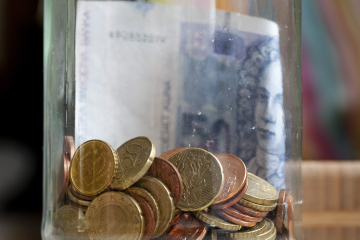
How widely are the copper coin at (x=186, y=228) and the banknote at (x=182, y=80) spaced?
63 mm

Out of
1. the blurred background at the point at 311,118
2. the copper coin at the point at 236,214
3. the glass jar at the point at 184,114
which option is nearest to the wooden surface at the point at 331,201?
the blurred background at the point at 311,118

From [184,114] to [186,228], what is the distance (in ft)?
0.36

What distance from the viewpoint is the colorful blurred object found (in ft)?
2.19

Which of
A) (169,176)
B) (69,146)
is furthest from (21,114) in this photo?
(169,176)

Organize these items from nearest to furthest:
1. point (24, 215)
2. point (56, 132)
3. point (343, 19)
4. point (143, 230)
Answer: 1. point (143, 230)
2. point (56, 132)
3. point (24, 215)
4. point (343, 19)

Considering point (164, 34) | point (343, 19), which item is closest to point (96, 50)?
point (164, 34)

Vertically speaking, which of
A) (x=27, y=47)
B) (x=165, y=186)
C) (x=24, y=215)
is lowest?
(x=24, y=215)

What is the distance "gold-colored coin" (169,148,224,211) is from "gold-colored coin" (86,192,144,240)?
0.10 feet

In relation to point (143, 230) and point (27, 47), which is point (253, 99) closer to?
point (143, 230)

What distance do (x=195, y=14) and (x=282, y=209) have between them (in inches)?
7.1

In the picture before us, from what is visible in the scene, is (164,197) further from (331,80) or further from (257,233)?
(331,80)

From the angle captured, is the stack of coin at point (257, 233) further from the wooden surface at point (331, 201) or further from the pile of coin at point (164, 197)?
the wooden surface at point (331, 201)

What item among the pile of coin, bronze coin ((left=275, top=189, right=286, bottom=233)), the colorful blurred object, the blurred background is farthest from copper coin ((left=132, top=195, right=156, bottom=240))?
the colorful blurred object

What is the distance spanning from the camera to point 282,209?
1.13 ft
